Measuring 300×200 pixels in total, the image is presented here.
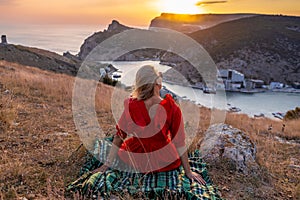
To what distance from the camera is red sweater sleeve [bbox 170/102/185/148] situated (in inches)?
109

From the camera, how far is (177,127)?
9.11 feet

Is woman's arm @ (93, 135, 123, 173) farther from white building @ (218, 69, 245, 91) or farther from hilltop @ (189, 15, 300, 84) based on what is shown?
hilltop @ (189, 15, 300, 84)

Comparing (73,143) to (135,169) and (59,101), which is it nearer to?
(135,169)

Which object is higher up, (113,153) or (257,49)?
(257,49)

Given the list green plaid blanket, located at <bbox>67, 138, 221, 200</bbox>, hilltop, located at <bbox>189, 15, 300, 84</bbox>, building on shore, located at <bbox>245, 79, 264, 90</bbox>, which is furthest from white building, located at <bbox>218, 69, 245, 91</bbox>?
green plaid blanket, located at <bbox>67, 138, 221, 200</bbox>

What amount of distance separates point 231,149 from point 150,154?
1.38 m

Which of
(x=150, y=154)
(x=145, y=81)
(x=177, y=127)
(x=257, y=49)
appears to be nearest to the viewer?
(x=145, y=81)

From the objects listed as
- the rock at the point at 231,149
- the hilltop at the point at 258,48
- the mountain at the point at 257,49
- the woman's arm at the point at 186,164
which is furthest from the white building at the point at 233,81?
the woman's arm at the point at 186,164

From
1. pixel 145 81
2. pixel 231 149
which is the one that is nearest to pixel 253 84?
pixel 231 149

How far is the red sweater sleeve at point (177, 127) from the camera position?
2.78 meters

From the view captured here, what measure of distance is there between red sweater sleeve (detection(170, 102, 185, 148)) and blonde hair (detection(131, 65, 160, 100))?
0.31 metres

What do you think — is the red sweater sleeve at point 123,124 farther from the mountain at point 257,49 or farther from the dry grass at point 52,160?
the mountain at point 257,49

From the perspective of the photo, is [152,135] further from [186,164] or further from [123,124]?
[186,164]

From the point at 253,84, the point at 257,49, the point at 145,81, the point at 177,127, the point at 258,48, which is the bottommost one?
the point at 253,84
